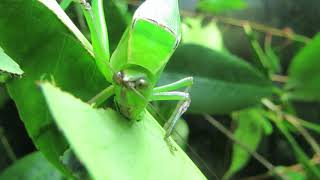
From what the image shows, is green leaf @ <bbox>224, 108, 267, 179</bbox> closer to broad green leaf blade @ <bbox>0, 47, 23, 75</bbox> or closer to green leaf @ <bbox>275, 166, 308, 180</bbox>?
green leaf @ <bbox>275, 166, 308, 180</bbox>

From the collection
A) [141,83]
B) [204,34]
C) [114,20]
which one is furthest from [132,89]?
[204,34]

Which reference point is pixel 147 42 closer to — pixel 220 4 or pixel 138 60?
pixel 138 60

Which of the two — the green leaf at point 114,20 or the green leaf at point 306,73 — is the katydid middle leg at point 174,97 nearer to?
the green leaf at point 114,20

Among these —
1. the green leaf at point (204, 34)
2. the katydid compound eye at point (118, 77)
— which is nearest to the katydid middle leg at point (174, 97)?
the katydid compound eye at point (118, 77)

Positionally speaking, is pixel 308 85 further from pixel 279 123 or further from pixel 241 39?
pixel 241 39

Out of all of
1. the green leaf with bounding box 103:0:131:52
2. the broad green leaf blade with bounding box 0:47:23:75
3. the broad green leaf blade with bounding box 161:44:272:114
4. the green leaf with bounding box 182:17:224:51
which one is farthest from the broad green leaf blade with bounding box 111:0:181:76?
the green leaf with bounding box 182:17:224:51
